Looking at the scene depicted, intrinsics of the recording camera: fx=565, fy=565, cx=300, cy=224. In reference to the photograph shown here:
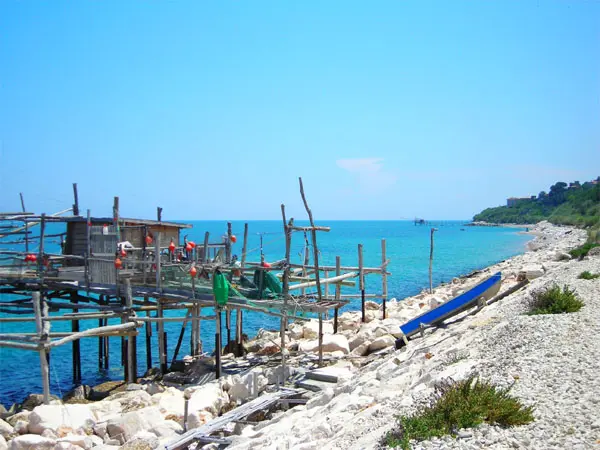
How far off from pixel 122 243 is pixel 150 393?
6033 millimetres

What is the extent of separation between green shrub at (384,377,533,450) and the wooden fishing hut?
8.25 meters

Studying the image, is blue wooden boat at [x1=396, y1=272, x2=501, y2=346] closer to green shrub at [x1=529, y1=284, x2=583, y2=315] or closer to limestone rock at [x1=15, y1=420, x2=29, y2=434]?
green shrub at [x1=529, y1=284, x2=583, y2=315]

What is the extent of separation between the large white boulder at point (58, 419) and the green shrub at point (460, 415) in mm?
7625

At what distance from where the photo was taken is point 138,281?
18578mm

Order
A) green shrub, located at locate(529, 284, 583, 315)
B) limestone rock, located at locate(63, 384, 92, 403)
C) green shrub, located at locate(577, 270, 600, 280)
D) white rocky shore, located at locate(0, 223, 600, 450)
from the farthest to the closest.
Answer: green shrub, located at locate(577, 270, 600, 280) → limestone rock, located at locate(63, 384, 92, 403) → green shrub, located at locate(529, 284, 583, 315) → white rocky shore, located at locate(0, 223, 600, 450)

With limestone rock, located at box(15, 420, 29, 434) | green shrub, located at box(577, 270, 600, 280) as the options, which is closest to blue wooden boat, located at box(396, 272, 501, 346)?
green shrub, located at box(577, 270, 600, 280)

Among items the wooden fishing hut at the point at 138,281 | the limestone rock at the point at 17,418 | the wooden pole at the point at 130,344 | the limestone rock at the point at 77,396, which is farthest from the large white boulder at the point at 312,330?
the limestone rock at the point at 17,418

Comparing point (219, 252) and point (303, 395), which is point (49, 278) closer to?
point (219, 252)

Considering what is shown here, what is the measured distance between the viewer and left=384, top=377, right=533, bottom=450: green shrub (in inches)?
256

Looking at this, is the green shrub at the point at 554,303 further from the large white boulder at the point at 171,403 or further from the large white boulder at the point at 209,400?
the large white boulder at the point at 171,403

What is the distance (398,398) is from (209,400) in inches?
204

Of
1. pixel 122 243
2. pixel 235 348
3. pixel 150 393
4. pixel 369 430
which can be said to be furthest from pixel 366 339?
pixel 369 430

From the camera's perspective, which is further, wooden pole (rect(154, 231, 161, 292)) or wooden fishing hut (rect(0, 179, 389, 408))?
wooden pole (rect(154, 231, 161, 292))

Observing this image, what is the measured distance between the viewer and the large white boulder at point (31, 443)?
34.7 ft
